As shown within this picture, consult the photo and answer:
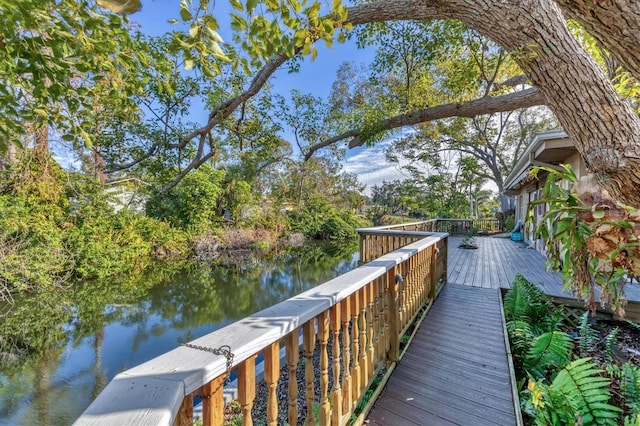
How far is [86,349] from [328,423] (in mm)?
5906

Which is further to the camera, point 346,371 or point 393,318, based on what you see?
point 393,318

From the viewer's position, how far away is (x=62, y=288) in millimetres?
7562

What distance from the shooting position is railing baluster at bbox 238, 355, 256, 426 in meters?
0.94

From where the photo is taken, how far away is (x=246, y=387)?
3.21 feet

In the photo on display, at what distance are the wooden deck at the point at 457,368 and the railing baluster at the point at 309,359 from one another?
823mm

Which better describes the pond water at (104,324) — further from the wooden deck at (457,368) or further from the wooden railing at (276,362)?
the wooden deck at (457,368)

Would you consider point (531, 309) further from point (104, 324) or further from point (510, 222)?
point (510, 222)

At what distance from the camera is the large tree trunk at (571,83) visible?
1.15 metres

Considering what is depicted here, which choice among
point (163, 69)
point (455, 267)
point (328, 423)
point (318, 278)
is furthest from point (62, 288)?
point (455, 267)

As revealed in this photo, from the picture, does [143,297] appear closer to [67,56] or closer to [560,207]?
[67,56]

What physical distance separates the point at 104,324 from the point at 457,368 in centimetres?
711

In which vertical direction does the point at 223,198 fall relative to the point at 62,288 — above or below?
above

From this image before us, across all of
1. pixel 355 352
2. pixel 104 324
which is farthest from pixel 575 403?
pixel 104 324

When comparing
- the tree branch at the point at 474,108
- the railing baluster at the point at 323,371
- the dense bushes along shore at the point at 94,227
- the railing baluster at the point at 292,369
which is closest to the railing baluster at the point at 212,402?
the railing baluster at the point at 292,369
